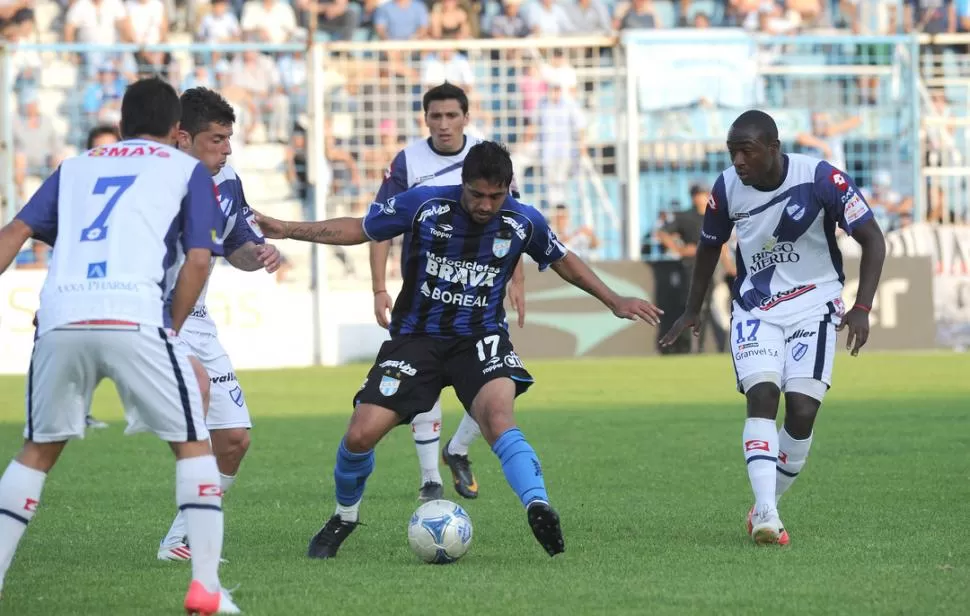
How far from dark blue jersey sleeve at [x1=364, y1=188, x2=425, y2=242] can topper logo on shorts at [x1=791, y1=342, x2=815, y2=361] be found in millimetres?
2082

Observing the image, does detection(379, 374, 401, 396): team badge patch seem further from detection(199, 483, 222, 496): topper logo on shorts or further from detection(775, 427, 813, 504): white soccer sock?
detection(775, 427, 813, 504): white soccer sock

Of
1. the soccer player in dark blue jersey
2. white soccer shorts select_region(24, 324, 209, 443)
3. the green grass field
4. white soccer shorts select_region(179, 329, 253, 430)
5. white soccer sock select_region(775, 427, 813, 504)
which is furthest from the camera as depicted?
A: white soccer sock select_region(775, 427, 813, 504)

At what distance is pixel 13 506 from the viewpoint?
579 centimetres

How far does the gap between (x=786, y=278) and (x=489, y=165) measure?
1958 millimetres

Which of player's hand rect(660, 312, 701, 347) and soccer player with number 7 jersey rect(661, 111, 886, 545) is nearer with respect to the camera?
soccer player with number 7 jersey rect(661, 111, 886, 545)

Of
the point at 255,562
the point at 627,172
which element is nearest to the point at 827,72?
the point at 627,172

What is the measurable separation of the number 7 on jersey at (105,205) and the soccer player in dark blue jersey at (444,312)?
1.61 m

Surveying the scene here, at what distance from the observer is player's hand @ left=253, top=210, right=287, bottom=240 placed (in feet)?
24.0

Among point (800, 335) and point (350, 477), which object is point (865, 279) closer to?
point (800, 335)

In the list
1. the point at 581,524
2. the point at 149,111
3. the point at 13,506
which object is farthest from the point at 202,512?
the point at 581,524

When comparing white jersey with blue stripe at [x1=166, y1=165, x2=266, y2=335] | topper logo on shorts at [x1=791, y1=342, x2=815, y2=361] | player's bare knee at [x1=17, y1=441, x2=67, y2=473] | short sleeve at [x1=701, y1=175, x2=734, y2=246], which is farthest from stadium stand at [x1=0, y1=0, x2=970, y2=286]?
player's bare knee at [x1=17, y1=441, x2=67, y2=473]

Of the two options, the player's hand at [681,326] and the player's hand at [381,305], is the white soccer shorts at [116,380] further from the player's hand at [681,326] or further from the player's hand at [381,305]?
the player's hand at [381,305]

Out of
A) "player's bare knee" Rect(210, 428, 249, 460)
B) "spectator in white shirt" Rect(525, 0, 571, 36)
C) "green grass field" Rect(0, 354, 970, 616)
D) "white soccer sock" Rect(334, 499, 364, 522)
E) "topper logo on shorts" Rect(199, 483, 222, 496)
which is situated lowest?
"green grass field" Rect(0, 354, 970, 616)

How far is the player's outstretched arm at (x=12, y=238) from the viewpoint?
19.1 feet
